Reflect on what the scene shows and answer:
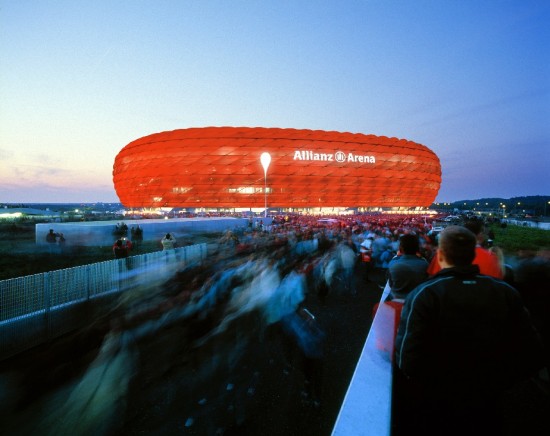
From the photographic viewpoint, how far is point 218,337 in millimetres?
4703

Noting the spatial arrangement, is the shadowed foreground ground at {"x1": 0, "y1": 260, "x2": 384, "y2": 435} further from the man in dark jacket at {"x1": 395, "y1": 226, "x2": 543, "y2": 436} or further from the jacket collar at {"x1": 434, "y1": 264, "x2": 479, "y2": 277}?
the jacket collar at {"x1": 434, "y1": 264, "x2": 479, "y2": 277}

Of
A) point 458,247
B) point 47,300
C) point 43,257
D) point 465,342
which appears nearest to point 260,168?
point 43,257

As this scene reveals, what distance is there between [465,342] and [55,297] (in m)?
6.42

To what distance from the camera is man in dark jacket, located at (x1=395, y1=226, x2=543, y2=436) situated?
1549 millimetres

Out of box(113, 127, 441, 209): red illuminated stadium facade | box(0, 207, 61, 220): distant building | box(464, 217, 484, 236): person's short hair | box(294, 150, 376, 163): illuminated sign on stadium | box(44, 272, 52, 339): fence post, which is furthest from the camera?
box(294, 150, 376, 163): illuminated sign on stadium

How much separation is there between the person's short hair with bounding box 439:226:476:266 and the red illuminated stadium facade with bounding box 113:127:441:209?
57.2 meters

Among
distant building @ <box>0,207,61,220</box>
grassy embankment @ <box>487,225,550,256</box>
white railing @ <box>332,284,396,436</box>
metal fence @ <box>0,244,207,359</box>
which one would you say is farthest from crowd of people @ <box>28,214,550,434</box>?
distant building @ <box>0,207,61,220</box>

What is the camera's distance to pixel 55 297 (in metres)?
5.82

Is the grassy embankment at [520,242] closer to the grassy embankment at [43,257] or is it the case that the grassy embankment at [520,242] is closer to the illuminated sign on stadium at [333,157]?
the grassy embankment at [43,257]

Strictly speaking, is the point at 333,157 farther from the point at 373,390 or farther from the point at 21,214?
the point at 373,390

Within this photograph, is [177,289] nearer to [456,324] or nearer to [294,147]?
[456,324]

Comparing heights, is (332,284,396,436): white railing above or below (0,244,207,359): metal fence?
above

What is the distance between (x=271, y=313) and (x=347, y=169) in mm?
61041

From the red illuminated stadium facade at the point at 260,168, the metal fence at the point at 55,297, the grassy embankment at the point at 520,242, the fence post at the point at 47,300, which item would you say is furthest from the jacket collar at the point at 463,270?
the red illuminated stadium facade at the point at 260,168
